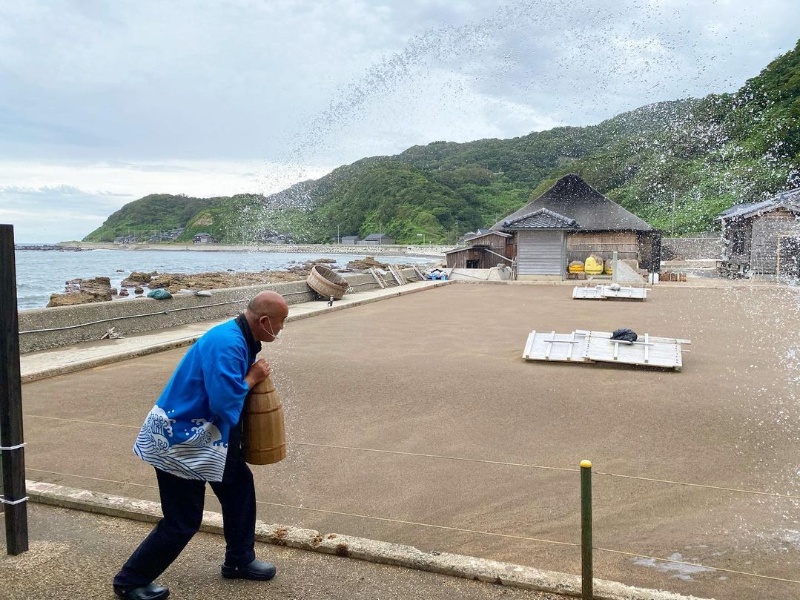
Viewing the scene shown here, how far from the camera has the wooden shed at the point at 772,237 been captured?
27.9 meters

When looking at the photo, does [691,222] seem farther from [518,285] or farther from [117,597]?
[117,597]

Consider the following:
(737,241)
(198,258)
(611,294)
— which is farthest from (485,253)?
(198,258)

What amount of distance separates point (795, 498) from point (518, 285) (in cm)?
2472

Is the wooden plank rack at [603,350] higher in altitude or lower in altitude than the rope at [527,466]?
higher

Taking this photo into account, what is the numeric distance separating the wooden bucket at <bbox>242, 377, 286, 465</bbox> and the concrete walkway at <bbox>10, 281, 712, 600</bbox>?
74cm

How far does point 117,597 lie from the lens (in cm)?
321

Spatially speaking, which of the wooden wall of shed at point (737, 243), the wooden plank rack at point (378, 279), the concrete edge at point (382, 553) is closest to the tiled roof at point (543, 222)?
the wooden plank rack at point (378, 279)

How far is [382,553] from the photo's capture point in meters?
3.61

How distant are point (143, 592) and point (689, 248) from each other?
159 ft

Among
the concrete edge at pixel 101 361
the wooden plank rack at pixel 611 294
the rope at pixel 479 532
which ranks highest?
the wooden plank rack at pixel 611 294

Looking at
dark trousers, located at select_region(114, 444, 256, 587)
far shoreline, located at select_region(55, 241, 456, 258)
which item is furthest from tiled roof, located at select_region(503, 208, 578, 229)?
far shoreline, located at select_region(55, 241, 456, 258)

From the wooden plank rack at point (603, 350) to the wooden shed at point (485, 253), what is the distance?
27.9m

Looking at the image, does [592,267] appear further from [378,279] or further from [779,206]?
[378,279]

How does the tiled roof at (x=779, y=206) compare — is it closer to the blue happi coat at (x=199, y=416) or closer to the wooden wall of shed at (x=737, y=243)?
the wooden wall of shed at (x=737, y=243)
